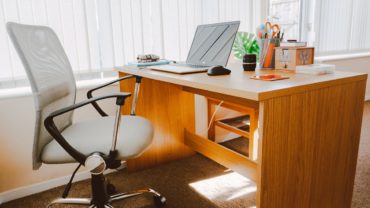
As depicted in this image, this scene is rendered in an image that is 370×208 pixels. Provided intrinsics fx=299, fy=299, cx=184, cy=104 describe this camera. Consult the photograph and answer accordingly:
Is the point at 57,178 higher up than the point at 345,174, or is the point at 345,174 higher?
the point at 345,174

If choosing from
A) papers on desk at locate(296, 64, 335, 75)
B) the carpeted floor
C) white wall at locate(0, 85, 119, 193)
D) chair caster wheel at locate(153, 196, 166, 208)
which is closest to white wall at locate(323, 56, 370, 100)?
the carpeted floor

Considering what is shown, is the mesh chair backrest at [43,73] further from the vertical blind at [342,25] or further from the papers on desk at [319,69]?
the vertical blind at [342,25]

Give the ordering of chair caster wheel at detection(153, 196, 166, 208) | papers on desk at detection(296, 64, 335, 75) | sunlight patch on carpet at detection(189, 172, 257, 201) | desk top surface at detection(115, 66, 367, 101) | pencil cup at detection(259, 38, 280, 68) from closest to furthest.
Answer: desk top surface at detection(115, 66, 367, 101)
papers on desk at detection(296, 64, 335, 75)
pencil cup at detection(259, 38, 280, 68)
chair caster wheel at detection(153, 196, 166, 208)
sunlight patch on carpet at detection(189, 172, 257, 201)

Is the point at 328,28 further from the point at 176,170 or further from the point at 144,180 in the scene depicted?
the point at 144,180

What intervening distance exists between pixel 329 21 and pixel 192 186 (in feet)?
8.84

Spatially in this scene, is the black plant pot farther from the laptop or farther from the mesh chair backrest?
the mesh chair backrest

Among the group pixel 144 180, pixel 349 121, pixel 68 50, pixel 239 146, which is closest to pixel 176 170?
pixel 144 180

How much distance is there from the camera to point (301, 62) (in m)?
1.46

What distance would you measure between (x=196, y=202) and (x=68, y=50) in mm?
1271

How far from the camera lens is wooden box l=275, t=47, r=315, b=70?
1.42m

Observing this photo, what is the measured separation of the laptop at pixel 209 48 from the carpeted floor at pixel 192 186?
793 mm

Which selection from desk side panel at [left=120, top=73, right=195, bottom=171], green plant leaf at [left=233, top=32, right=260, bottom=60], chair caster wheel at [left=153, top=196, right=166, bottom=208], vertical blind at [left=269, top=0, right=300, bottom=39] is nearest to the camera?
chair caster wheel at [left=153, top=196, right=166, bottom=208]

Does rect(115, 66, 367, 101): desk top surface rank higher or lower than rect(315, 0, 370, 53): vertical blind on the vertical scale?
lower

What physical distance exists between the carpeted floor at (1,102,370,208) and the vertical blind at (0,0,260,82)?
79 cm
